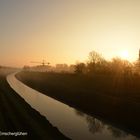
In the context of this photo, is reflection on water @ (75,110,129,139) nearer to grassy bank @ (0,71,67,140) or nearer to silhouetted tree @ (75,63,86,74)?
grassy bank @ (0,71,67,140)

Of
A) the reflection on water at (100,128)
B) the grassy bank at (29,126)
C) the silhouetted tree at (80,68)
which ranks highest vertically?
the silhouetted tree at (80,68)

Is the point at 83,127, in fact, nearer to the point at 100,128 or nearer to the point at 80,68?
the point at 100,128

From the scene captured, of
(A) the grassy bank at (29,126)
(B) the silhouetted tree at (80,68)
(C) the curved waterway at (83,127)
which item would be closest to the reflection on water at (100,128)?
(C) the curved waterway at (83,127)

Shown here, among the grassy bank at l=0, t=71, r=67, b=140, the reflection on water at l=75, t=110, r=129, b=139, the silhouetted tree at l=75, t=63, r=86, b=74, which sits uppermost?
the silhouetted tree at l=75, t=63, r=86, b=74

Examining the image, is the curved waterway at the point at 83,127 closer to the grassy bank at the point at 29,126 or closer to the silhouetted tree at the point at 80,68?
the grassy bank at the point at 29,126

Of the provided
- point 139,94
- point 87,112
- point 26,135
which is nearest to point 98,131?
point 26,135

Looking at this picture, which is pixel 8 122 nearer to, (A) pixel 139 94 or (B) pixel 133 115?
(B) pixel 133 115

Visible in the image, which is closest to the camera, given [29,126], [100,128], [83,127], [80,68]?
[29,126]

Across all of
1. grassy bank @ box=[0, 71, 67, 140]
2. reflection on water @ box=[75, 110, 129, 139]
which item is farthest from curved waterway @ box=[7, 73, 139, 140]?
grassy bank @ box=[0, 71, 67, 140]

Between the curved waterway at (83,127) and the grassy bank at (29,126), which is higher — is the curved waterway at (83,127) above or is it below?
below

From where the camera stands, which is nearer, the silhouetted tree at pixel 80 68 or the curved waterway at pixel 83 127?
the curved waterway at pixel 83 127

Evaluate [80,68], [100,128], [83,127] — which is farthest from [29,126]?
[80,68]

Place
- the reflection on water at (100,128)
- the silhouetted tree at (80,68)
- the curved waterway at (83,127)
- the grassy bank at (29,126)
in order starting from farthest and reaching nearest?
the silhouetted tree at (80,68) < the reflection on water at (100,128) < the curved waterway at (83,127) < the grassy bank at (29,126)

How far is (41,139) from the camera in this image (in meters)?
16.4
